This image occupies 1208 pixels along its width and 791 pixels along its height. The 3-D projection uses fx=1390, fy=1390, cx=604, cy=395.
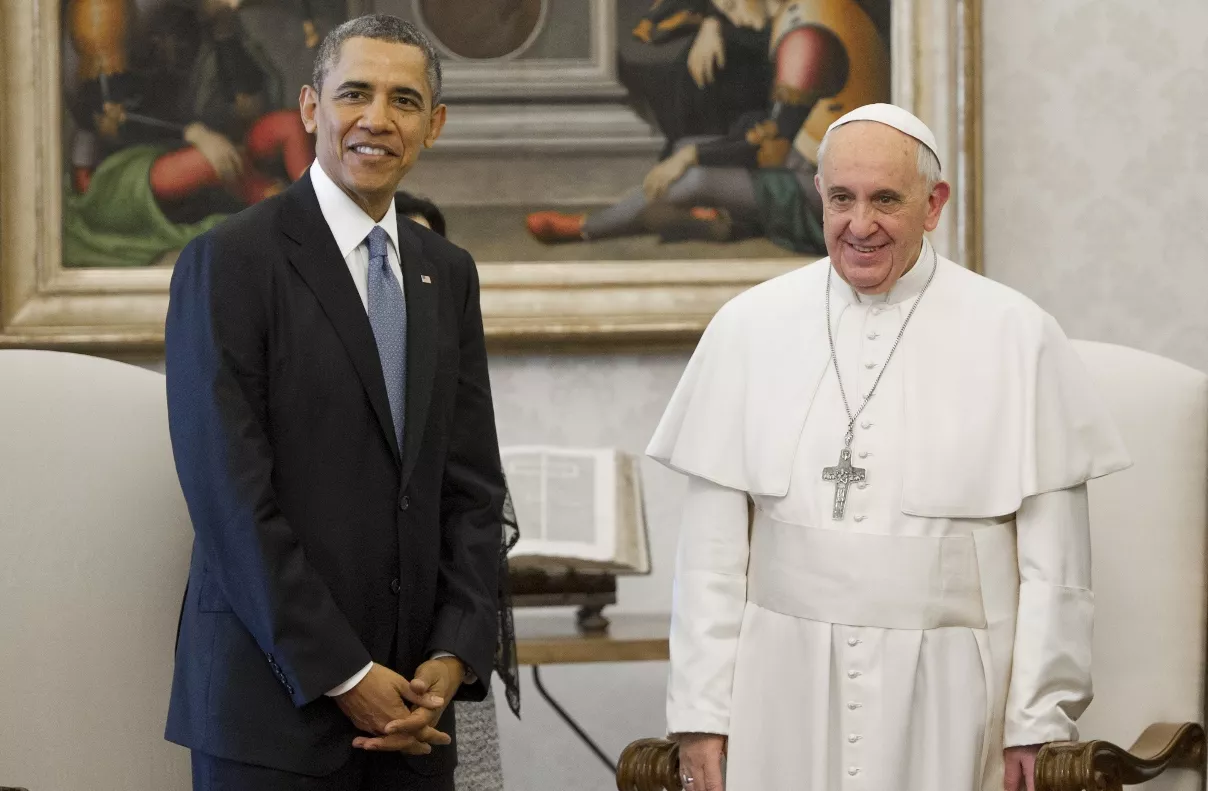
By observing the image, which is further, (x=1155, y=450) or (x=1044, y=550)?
(x=1155, y=450)

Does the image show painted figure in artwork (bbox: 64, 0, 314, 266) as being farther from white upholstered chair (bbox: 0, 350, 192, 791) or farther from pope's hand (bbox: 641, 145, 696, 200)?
white upholstered chair (bbox: 0, 350, 192, 791)

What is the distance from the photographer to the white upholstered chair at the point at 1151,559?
2682 millimetres

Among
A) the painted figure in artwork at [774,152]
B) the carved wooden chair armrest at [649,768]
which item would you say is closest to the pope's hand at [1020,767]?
the carved wooden chair armrest at [649,768]

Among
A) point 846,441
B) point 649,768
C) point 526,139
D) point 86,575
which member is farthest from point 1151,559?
point 86,575

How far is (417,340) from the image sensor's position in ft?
6.68

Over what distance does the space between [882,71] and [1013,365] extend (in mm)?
1589

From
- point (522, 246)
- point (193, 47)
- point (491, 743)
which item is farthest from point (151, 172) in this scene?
point (491, 743)

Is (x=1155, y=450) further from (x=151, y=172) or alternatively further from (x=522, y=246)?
(x=151, y=172)

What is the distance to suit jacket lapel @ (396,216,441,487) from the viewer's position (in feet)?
6.48

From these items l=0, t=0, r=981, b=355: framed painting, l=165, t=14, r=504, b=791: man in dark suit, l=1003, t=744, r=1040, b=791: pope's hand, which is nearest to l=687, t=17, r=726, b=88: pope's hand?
l=0, t=0, r=981, b=355: framed painting

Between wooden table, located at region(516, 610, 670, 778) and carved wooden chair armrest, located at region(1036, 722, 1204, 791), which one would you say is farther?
wooden table, located at region(516, 610, 670, 778)

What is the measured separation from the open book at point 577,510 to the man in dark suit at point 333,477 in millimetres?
915

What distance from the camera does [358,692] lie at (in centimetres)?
186

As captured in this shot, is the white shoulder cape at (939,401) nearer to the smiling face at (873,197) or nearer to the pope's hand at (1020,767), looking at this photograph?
the smiling face at (873,197)
